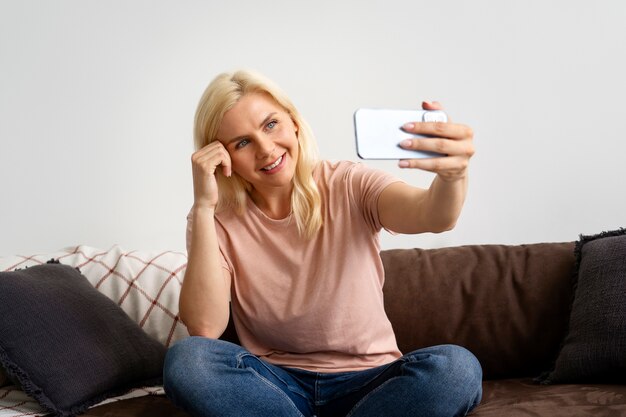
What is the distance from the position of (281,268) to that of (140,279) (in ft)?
2.25

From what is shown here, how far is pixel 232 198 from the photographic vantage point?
191 cm

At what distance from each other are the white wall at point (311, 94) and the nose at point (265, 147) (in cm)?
89

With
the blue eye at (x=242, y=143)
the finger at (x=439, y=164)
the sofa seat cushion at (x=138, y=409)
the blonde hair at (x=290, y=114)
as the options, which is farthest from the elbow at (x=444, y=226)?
the sofa seat cushion at (x=138, y=409)

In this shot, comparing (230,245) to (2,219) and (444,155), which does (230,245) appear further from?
(2,219)

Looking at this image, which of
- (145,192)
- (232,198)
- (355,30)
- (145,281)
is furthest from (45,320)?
(355,30)

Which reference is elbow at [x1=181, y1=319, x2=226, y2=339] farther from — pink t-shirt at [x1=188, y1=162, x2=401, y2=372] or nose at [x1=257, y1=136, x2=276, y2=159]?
nose at [x1=257, y1=136, x2=276, y2=159]

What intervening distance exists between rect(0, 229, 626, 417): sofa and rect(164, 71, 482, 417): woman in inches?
11.0

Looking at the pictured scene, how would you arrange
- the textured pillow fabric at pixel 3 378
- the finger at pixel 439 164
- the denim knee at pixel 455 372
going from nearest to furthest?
the finger at pixel 439 164, the denim knee at pixel 455 372, the textured pillow fabric at pixel 3 378

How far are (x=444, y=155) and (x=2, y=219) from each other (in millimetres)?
1912

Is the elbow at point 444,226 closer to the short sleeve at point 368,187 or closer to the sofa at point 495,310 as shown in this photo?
the short sleeve at point 368,187

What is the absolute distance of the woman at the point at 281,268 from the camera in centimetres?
160

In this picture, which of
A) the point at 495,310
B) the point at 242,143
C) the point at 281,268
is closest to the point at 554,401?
the point at 495,310

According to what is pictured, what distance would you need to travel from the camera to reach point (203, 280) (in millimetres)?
1773

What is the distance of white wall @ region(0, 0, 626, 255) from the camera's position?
2486 mm
